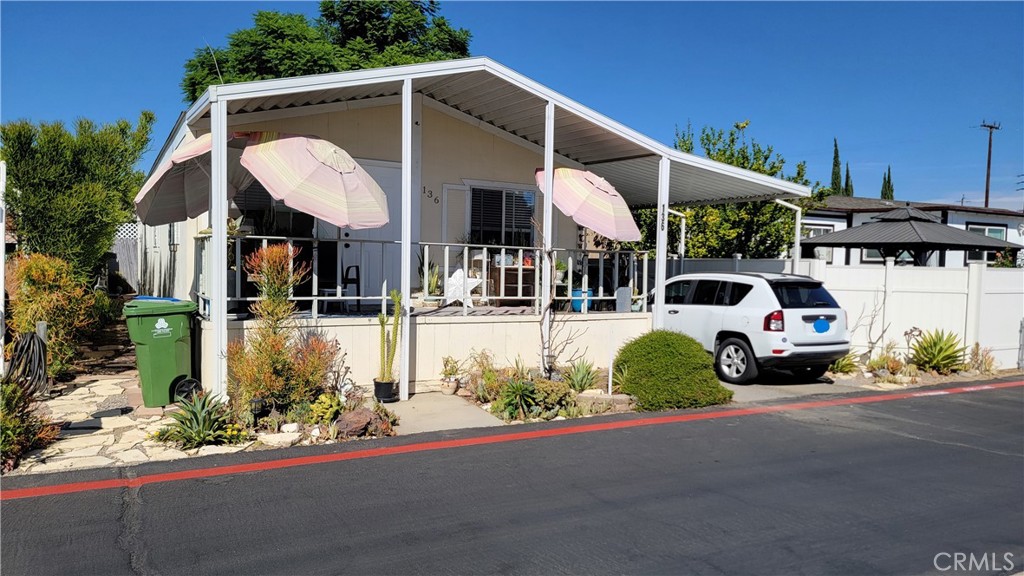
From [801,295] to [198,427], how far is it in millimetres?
8185

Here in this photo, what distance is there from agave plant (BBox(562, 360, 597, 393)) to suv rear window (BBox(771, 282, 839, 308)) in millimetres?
3092

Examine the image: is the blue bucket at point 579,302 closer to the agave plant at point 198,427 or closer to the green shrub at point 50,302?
the agave plant at point 198,427

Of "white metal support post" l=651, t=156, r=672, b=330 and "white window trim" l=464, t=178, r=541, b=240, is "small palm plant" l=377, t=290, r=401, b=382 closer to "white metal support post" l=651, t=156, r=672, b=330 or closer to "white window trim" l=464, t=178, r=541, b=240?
"white window trim" l=464, t=178, r=541, b=240

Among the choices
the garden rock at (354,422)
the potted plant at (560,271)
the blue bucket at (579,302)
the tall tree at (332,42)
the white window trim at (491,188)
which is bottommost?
the garden rock at (354,422)

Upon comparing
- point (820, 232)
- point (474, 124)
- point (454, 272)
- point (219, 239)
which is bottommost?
point (454, 272)

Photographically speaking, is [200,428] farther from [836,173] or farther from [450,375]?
[836,173]

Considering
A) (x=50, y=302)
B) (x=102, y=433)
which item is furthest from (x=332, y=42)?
(x=102, y=433)

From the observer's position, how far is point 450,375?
892cm

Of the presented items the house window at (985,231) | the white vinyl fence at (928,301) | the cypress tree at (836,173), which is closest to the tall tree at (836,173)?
the cypress tree at (836,173)

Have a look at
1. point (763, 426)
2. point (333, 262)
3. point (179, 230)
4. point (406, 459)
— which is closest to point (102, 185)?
point (179, 230)

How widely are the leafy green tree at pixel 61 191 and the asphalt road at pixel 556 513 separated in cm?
548

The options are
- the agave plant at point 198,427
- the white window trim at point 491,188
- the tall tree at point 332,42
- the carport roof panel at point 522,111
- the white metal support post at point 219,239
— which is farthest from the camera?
the tall tree at point 332,42

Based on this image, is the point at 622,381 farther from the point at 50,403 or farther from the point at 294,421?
the point at 50,403

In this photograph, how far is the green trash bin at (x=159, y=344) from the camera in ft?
24.1
